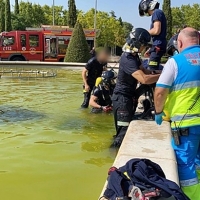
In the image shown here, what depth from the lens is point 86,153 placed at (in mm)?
5820

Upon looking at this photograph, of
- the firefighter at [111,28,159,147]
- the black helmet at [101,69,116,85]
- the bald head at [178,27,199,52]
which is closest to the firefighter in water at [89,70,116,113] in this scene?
the black helmet at [101,69,116,85]

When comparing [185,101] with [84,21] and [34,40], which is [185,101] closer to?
[34,40]

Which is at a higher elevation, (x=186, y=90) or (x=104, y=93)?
(x=186, y=90)

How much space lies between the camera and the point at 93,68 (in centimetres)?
905

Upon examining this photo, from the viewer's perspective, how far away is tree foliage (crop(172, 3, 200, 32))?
5858 centimetres

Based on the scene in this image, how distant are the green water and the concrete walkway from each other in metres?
0.58

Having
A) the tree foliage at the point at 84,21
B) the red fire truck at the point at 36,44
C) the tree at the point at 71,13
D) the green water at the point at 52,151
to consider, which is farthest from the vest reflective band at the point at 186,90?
the tree foliage at the point at 84,21

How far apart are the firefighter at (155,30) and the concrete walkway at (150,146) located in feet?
4.15

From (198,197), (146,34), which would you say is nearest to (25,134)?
(146,34)

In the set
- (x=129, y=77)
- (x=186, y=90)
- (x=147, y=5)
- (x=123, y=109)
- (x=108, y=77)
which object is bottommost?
(x=123, y=109)

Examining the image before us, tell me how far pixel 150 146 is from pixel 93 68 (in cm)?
484

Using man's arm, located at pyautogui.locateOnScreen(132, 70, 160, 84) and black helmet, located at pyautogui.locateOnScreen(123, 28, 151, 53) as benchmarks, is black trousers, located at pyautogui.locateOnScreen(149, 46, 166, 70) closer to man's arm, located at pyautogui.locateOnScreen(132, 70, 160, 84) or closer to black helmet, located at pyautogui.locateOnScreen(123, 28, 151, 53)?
black helmet, located at pyautogui.locateOnScreen(123, 28, 151, 53)

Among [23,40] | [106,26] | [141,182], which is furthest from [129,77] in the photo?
[106,26]

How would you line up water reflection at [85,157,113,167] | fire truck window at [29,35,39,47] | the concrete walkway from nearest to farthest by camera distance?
the concrete walkway < water reflection at [85,157,113,167] < fire truck window at [29,35,39,47]
